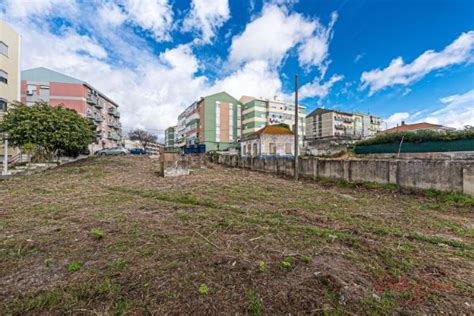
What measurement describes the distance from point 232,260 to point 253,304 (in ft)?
2.70

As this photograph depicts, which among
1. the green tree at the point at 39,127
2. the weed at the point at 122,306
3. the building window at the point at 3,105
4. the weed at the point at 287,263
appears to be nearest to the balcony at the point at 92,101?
the building window at the point at 3,105

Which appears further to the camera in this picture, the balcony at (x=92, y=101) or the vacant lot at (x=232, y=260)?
the balcony at (x=92, y=101)

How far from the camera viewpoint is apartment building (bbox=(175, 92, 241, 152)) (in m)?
41.8

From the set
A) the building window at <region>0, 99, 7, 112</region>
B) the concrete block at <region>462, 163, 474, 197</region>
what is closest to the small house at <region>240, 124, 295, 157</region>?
the concrete block at <region>462, 163, 474, 197</region>

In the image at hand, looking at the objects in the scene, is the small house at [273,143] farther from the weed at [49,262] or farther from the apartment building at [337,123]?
the apartment building at [337,123]

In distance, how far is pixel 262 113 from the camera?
43.2 m

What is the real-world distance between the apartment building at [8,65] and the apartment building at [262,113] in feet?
108

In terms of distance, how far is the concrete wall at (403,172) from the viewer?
20.0 ft

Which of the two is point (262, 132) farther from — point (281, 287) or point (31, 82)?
point (31, 82)

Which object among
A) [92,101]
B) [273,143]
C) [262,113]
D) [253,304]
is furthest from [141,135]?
[253,304]

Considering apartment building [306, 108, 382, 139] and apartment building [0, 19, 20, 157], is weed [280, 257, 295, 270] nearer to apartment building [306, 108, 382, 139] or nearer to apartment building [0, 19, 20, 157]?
apartment building [0, 19, 20, 157]

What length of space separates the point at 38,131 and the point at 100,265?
13.6 m

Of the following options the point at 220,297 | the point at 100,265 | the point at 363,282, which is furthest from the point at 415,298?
the point at 100,265

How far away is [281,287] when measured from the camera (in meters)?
2.17
